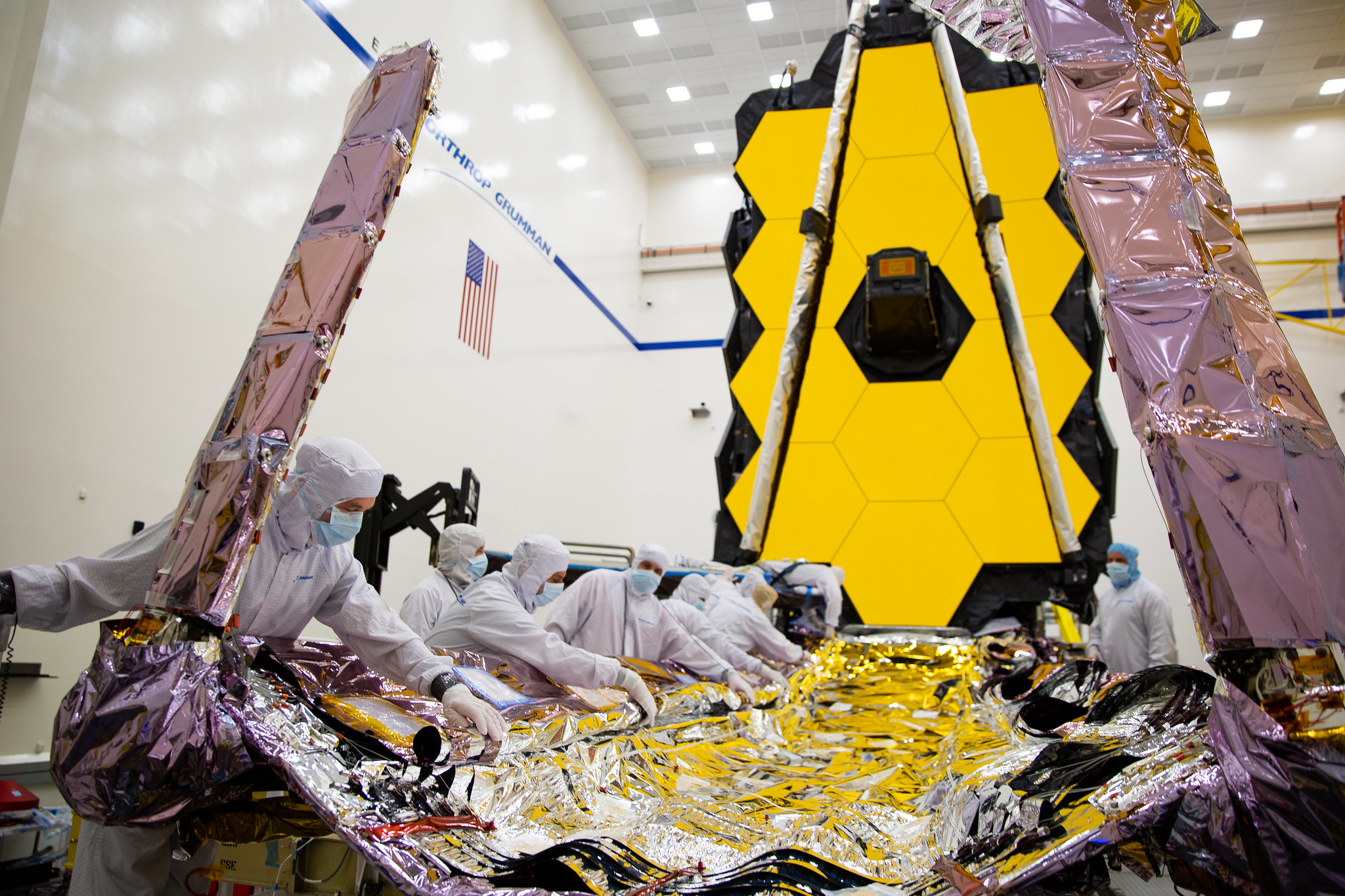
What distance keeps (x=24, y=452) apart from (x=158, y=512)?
2.76 feet

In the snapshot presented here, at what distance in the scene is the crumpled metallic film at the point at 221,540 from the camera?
140 centimetres

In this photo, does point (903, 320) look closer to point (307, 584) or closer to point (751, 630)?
point (751, 630)

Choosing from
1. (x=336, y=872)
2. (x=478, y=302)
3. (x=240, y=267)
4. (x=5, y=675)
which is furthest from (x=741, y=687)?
(x=478, y=302)

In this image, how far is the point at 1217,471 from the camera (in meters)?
1.27

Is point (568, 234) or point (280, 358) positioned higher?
point (568, 234)

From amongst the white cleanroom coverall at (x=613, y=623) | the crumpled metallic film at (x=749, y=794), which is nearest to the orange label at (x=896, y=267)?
the white cleanroom coverall at (x=613, y=623)

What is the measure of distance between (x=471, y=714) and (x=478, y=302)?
7.00 metres

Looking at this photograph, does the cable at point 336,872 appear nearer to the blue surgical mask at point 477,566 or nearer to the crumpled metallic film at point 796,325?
the blue surgical mask at point 477,566

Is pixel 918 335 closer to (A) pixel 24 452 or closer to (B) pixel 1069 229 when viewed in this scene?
(B) pixel 1069 229

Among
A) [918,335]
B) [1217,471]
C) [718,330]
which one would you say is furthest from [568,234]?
[1217,471]

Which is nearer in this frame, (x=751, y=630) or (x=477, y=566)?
(x=751, y=630)

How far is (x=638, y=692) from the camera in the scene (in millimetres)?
2660

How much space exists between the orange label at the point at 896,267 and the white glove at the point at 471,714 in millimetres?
3767

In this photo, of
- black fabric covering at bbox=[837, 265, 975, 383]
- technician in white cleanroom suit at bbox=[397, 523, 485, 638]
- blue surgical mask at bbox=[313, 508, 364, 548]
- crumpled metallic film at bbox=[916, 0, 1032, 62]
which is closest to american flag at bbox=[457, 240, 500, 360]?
technician in white cleanroom suit at bbox=[397, 523, 485, 638]
